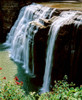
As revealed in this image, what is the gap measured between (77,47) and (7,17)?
9.94 metres

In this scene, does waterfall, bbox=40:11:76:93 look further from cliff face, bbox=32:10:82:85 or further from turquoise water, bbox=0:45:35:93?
turquoise water, bbox=0:45:35:93

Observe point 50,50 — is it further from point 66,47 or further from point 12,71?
point 12,71

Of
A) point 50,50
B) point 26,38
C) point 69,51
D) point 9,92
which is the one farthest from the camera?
point 26,38

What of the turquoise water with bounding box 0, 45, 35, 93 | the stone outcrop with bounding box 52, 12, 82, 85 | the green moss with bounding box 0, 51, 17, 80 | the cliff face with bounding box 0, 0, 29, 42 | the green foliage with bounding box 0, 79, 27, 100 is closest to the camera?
the green foliage with bounding box 0, 79, 27, 100

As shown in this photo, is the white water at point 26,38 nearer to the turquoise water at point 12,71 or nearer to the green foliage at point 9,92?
the turquoise water at point 12,71

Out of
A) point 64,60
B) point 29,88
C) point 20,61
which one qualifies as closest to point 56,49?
point 64,60

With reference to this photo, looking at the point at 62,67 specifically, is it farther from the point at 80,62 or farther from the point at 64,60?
the point at 80,62

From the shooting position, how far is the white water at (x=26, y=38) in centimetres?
889

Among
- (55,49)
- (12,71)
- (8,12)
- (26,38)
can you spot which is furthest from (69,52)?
(8,12)

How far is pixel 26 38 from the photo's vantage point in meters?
9.38

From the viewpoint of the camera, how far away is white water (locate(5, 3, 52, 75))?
8.89 metres

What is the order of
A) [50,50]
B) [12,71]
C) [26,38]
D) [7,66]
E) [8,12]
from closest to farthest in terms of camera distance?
[50,50]
[26,38]
[12,71]
[7,66]
[8,12]

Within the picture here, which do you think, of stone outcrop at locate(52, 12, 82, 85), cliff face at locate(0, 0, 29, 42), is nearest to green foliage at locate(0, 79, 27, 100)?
stone outcrop at locate(52, 12, 82, 85)

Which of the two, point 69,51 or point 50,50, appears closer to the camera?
point 69,51
